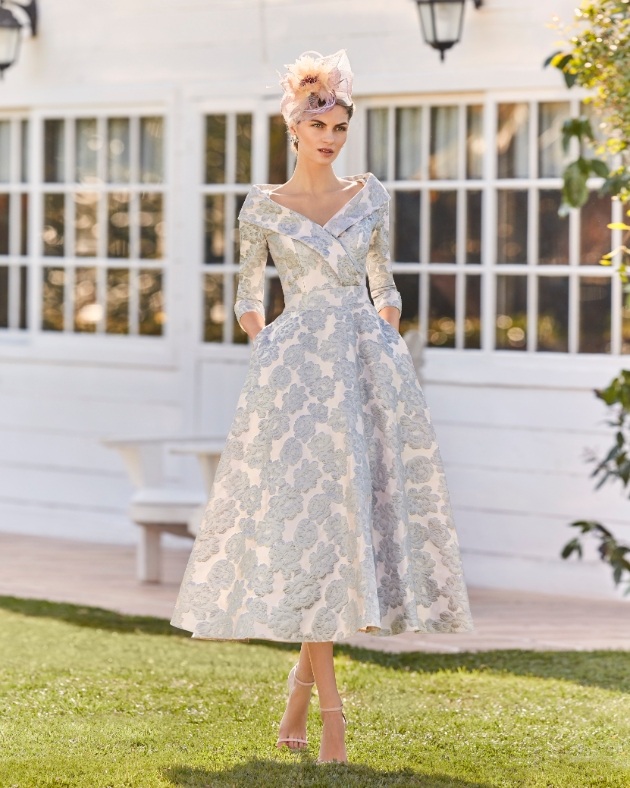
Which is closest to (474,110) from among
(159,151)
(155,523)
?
(159,151)

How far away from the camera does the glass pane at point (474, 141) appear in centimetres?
731

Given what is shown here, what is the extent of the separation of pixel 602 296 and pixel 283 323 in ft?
11.0

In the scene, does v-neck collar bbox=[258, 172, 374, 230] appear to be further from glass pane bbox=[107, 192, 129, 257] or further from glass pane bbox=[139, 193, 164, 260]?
glass pane bbox=[107, 192, 129, 257]

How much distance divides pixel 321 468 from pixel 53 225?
5.24m

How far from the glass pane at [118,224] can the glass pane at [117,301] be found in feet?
0.35

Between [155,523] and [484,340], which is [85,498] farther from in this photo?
[484,340]

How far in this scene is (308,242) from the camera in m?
3.91

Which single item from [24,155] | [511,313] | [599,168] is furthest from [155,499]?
[24,155]

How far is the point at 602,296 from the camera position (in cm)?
702

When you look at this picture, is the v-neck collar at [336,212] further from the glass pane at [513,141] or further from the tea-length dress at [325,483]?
the glass pane at [513,141]

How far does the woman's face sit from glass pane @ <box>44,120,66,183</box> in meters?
4.95

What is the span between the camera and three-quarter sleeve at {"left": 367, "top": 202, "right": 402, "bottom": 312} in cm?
405

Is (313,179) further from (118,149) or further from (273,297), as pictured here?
(118,149)

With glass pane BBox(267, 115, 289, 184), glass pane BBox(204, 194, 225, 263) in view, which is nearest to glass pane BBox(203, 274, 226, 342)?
glass pane BBox(204, 194, 225, 263)
